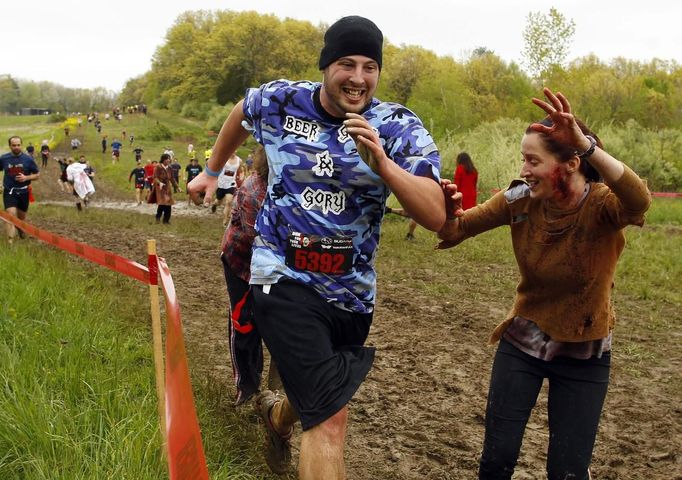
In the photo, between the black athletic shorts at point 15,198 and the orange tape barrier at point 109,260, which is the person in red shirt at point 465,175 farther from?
the orange tape barrier at point 109,260

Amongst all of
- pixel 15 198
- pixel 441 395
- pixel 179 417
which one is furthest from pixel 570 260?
pixel 15 198

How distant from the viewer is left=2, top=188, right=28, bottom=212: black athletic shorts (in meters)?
12.3

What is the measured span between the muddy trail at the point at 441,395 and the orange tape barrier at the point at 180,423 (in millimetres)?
1876

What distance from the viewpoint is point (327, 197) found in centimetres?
275

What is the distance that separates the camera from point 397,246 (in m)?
13.2

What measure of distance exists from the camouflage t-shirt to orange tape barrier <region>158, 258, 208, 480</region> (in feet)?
1.66

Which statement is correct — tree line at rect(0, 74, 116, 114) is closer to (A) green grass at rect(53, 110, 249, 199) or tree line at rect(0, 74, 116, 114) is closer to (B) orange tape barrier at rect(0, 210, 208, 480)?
(A) green grass at rect(53, 110, 249, 199)

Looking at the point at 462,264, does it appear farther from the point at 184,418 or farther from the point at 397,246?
the point at 184,418

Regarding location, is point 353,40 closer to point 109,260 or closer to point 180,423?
point 180,423

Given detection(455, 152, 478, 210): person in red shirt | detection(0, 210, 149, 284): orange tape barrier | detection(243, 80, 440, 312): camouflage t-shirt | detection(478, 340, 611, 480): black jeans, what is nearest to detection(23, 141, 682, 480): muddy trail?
detection(0, 210, 149, 284): orange tape barrier

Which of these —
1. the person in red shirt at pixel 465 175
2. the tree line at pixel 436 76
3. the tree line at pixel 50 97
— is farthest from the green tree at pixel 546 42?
the tree line at pixel 50 97

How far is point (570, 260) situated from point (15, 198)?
1163 cm

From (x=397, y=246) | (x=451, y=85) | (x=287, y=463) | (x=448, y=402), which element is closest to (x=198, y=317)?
(x=448, y=402)

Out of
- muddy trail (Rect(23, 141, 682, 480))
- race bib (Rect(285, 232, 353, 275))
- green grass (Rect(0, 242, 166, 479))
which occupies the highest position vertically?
race bib (Rect(285, 232, 353, 275))
